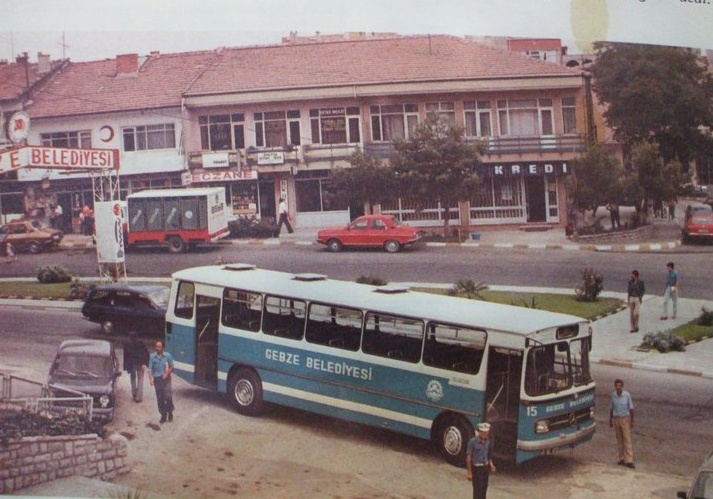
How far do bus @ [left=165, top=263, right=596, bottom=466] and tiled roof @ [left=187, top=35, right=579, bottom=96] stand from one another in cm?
141

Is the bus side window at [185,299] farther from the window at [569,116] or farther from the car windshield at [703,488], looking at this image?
the car windshield at [703,488]

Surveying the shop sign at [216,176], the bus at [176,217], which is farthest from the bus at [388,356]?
the shop sign at [216,176]

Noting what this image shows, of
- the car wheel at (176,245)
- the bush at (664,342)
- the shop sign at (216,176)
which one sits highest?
the shop sign at (216,176)

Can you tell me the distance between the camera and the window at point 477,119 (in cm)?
640

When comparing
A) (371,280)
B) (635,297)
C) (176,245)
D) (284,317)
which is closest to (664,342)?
(635,297)

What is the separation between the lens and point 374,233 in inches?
250

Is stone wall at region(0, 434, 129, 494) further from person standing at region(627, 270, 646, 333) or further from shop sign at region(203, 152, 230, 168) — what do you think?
person standing at region(627, 270, 646, 333)

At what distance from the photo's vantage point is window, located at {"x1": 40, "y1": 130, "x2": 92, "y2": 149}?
19.3 feet

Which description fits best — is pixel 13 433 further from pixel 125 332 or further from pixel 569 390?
pixel 569 390

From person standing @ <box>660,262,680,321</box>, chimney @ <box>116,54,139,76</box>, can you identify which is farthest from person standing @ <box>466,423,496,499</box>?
chimney @ <box>116,54,139,76</box>

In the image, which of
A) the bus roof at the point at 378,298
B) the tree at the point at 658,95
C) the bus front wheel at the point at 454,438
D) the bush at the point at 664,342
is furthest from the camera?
the tree at the point at 658,95

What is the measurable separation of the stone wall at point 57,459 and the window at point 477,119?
3.27 m

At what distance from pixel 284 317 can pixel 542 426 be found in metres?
1.87

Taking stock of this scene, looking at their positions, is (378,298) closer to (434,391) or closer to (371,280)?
(371,280)
